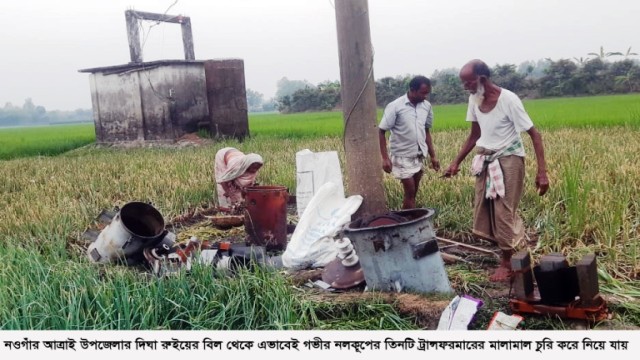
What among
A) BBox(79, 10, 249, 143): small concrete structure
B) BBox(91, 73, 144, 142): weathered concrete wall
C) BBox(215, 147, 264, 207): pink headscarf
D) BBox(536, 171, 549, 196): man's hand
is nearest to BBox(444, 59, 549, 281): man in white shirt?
BBox(536, 171, 549, 196): man's hand

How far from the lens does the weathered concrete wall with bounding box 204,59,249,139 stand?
41.8 feet

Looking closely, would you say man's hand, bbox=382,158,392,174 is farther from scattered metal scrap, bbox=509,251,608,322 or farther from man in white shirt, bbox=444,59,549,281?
scattered metal scrap, bbox=509,251,608,322

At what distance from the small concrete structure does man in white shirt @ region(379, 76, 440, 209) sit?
8.26 meters

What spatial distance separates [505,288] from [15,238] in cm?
337

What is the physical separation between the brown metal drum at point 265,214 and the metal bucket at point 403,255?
119cm

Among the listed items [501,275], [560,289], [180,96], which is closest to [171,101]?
[180,96]

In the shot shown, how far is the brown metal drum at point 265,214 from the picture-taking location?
416 cm

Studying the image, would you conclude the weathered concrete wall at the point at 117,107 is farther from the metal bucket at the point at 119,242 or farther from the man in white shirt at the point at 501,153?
the man in white shirt at the point at 501,153

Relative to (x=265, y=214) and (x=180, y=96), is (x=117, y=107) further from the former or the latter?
(x=265, y=214)

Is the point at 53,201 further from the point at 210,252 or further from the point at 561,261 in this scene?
the point at 561,261

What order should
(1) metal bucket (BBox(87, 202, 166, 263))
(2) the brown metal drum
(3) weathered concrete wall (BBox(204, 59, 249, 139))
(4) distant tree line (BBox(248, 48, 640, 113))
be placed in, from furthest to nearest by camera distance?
(3) weathered concrete wall (BBox(204, 59, 249, 139)) → (4) distant tree line (BBox(248, 48, 640, 113)) → (2) the brown metal drum → (1) metal bucket (BBox(87, 202, 166, 263))

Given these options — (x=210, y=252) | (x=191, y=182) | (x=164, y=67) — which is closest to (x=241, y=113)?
(x=164, y=67)

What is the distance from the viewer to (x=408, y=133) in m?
4.69

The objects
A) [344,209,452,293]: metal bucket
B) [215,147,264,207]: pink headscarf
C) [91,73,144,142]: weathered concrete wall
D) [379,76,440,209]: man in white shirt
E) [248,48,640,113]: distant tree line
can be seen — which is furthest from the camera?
[91,73,144,142]: weathered concrete wall
